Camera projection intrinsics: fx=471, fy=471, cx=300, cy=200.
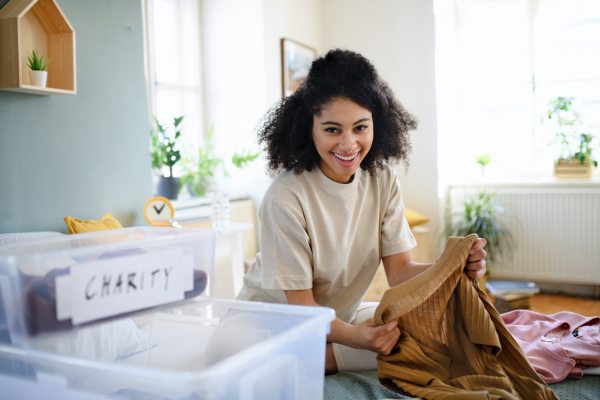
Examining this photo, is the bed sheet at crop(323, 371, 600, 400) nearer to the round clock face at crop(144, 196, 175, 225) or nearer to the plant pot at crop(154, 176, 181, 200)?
the round clock face at crop(144, 196, 175, 225)

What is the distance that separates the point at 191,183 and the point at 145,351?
272cm

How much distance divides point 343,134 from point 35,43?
156 cm

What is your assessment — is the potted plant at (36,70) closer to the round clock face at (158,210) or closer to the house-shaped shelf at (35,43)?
the house-shaped shelf at (35,43)

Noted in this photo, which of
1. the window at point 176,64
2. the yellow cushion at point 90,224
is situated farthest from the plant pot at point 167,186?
the yellow cushion at point 90,224

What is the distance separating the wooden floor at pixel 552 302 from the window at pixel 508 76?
3.54ft

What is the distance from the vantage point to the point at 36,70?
190 centimetres

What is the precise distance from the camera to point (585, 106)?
3797 mm

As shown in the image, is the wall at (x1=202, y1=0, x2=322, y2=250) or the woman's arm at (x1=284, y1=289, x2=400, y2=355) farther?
the wall at (x1=202, y1=0, x2=322, y2=250)

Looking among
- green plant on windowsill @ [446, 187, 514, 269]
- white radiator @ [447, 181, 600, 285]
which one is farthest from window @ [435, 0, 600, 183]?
white radiator @ [447, 181, 600, 285]

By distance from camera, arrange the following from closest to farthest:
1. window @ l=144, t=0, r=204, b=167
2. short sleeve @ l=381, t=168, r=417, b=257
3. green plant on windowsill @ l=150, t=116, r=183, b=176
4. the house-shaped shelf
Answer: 1. short sleeve @ l=381, t=168, r=417, b=257
2. the house-shaped shelf
3. green plant on windowsill @ l=150, t=116, r=183, b=176
4. window @ l=144, t=0, r=204, b=167

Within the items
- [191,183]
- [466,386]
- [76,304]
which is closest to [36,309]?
[76,304]

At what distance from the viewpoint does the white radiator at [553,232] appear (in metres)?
3.48

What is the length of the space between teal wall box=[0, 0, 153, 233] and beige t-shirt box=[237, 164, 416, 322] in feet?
3.80

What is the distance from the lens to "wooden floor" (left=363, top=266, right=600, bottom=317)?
10.2 feet
